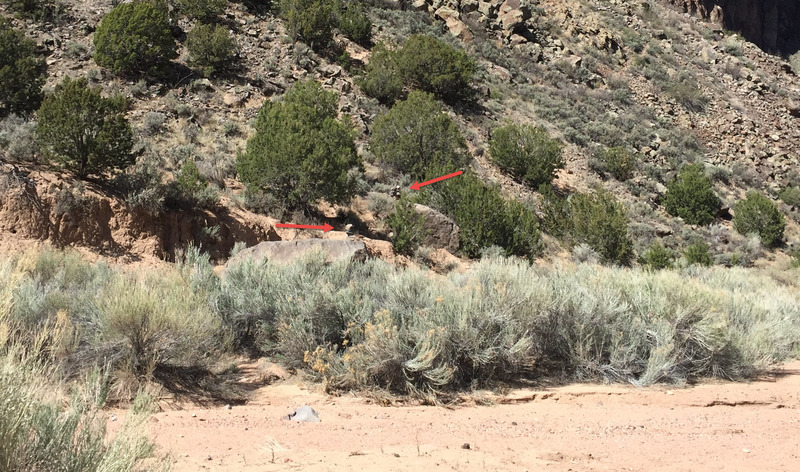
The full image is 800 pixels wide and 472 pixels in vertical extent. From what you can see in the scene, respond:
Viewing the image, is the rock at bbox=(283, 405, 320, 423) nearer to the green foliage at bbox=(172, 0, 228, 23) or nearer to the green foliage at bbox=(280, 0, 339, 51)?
the green foliage at bbox=(280, 0, 339, 51)

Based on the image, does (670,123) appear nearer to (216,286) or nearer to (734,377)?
(734,377)

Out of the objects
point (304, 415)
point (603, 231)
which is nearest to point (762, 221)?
point (603, 231)

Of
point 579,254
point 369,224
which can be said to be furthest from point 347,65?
point 579,254

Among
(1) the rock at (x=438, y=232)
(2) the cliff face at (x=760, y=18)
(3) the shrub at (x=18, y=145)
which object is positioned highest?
(2) the cliff face at (x=760, y=18)

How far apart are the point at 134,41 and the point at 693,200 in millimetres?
24999

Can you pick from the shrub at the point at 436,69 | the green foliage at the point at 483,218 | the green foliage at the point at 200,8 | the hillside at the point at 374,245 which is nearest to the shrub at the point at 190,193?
the hillside at the point at 374,245

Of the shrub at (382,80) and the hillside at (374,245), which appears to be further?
the shrub at (382,80)

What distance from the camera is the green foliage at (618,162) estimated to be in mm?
26806

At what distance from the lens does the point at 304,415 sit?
4.86 m

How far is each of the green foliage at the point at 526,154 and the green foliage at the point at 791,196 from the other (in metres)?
14.7

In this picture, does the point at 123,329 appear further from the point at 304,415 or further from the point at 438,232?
the point at 438,232

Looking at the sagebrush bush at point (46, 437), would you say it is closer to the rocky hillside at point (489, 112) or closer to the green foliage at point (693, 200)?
the rocky hillside at point (489, 112)

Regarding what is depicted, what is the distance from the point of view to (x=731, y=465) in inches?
156

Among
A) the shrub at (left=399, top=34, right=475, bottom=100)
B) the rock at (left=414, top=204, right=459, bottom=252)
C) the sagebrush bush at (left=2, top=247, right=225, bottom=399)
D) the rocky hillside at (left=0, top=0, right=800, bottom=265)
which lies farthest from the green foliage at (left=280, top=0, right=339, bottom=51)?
the sagebrush bush at (left=2, top=247, right=225, bottom=399)
